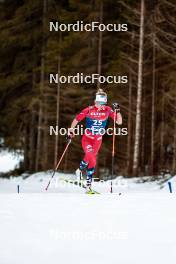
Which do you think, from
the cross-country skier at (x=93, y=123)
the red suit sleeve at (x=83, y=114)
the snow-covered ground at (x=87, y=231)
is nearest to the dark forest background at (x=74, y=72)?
the cross-country skier at (x=93, y=123)

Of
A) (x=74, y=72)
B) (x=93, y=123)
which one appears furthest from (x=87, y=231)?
(x=74, y=72)

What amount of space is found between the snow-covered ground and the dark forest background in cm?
1219

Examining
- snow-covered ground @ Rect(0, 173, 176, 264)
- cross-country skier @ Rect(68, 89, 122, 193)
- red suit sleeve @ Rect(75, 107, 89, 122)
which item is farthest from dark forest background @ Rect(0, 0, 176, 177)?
snow-covered ground @ Rect(0, 173, 176, 264)

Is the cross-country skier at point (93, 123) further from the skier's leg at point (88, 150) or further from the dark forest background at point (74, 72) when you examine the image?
the dark forest background at point (74, 72)

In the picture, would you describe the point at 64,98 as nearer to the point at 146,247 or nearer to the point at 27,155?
the point at 27,155

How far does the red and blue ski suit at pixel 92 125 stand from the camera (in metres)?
10.1

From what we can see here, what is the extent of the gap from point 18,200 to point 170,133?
16.3 m

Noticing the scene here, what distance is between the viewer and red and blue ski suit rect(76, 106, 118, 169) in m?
10.1

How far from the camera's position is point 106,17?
2167cm

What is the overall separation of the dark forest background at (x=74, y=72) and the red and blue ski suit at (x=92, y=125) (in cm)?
855

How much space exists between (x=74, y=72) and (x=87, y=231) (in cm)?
1739

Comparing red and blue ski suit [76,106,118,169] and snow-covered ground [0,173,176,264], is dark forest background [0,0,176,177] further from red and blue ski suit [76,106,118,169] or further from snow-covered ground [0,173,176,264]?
snow-covered ground [0,173,176,264]

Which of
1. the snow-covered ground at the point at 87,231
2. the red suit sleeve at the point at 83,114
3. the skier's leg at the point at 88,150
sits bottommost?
the snow-covered ground at the point at 87,231

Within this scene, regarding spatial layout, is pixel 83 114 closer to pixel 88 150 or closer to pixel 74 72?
pixel 88 150
